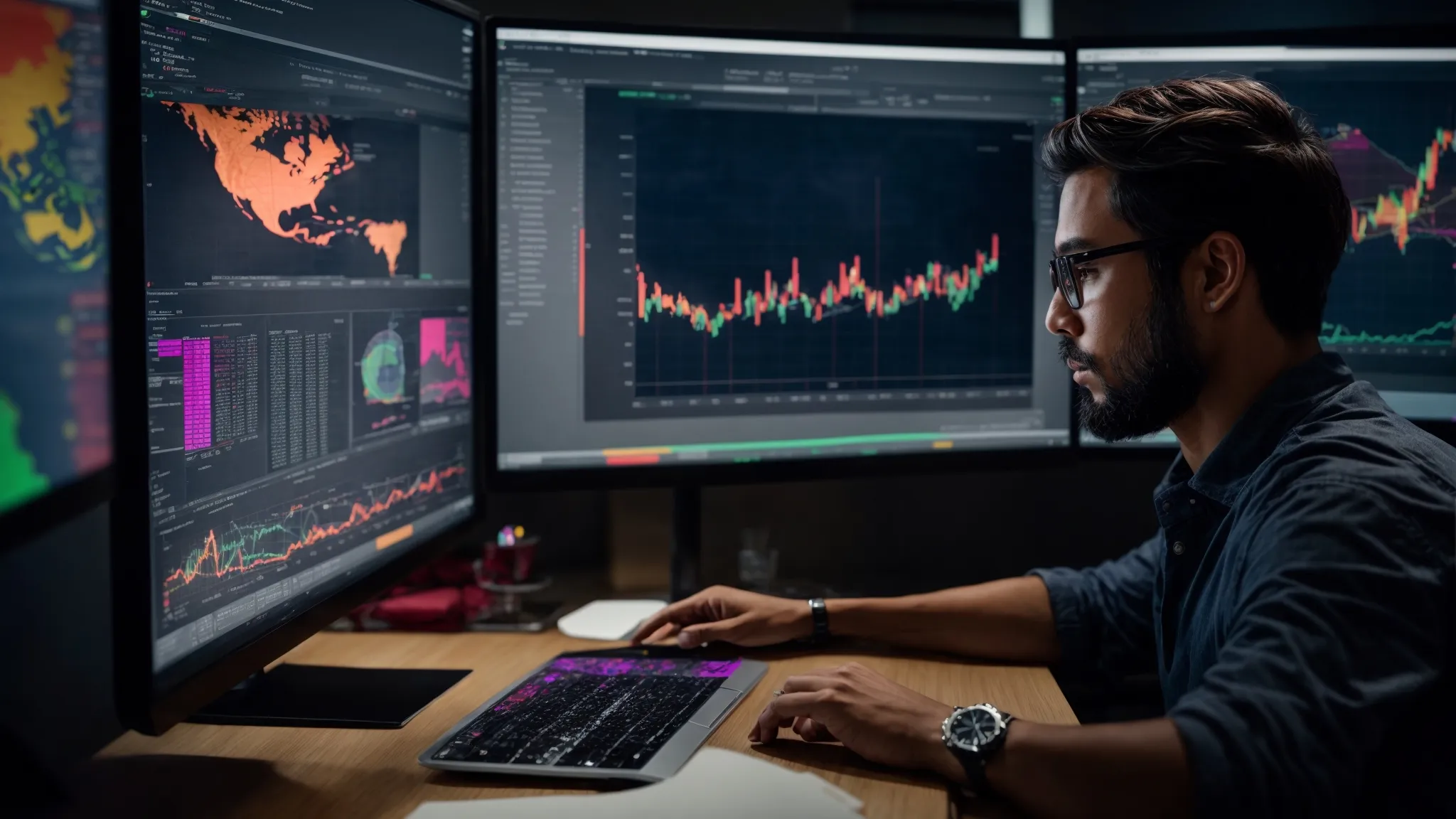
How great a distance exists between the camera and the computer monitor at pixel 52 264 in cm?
87

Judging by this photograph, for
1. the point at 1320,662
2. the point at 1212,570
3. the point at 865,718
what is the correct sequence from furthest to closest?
the point at 1212,570 < the point at 865,718 < the point at 1320,662

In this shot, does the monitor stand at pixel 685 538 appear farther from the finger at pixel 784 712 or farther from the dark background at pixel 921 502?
the finger at pixel 784 712

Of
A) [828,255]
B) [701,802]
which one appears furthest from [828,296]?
[701,802]

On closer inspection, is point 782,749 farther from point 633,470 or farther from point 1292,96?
point 1292,96

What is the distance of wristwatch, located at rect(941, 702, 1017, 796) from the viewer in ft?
2.81

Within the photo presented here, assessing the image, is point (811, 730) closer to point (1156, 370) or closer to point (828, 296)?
point (1156, 370)

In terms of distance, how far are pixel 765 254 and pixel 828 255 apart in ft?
0.27

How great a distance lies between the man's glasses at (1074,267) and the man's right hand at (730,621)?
43cm

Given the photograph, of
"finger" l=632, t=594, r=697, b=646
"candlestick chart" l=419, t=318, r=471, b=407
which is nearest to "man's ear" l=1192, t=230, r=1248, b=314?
"finger" l=632, t=594, r=697, b=646

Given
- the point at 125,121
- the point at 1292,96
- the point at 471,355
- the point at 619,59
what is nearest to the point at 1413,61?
the point at 1292,96

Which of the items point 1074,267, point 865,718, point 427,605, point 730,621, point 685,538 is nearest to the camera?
point 865,718

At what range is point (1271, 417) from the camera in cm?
104

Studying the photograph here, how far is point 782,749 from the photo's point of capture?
97cm

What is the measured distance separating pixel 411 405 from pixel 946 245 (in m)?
0.71
